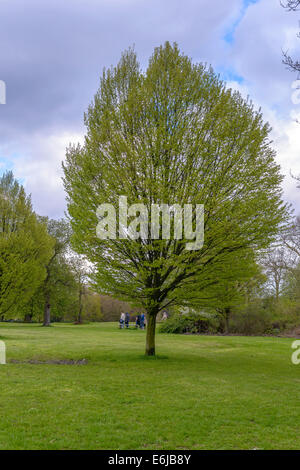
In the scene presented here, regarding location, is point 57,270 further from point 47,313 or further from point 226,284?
point 226,284

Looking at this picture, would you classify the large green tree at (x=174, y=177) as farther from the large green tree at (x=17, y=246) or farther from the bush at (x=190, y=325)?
the bush at (x=190, y=325)

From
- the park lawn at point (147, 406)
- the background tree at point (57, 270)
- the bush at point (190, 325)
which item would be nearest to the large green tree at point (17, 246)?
the park lawn at point (147, 406)

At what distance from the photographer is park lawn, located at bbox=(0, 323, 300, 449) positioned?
5.25 meters

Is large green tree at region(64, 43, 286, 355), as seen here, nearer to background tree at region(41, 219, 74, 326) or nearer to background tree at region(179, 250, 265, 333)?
background tree at region(179, 250, 265, 333)

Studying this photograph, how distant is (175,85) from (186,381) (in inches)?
417

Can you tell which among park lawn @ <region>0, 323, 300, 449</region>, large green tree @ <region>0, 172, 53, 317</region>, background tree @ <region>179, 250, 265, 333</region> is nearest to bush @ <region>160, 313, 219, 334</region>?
large green tree @ <region>0, 172, 53, 317</region>

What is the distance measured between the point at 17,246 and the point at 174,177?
50.4ft

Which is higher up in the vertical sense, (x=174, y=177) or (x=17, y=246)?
(x=174, y=177)

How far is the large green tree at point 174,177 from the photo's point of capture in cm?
1247

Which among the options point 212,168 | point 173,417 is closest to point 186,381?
point 173,417

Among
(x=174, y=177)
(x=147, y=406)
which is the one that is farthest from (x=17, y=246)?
(x=147, y=406)

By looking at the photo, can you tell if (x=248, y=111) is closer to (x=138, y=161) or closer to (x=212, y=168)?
(x=212, y=168)

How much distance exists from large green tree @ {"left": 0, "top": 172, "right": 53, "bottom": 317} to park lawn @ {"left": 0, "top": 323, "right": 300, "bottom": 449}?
473 inches

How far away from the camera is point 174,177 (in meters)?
13.0
